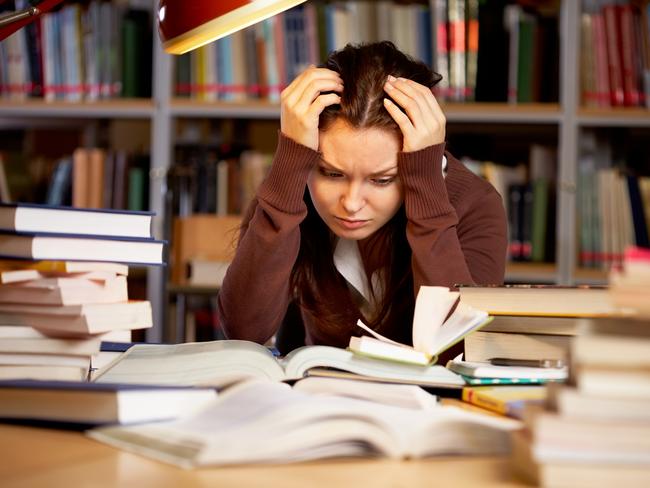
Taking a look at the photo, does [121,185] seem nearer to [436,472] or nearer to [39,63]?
[39,63]

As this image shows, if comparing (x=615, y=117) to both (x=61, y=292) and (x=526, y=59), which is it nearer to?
(x=526, y=59)

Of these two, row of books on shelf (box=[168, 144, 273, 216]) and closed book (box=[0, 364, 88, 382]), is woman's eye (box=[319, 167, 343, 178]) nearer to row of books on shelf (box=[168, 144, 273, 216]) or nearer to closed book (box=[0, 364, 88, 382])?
closed book (box=[0, 364, 88, 382])

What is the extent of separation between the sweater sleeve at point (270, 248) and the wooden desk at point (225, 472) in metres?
0.77

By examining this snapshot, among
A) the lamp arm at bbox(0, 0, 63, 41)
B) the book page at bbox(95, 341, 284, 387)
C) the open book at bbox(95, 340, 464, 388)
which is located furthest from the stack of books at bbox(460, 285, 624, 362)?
the lamp arm at bbox(0, 0, 63, 41)

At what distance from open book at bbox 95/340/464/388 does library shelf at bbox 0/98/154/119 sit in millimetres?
1841

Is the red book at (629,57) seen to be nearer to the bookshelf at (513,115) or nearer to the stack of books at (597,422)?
the bookshelf at (513,115)

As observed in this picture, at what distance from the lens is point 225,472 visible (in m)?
0.62

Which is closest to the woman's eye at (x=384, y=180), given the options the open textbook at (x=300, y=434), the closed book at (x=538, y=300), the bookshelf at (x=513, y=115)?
the closed book at (x=538, y=300)

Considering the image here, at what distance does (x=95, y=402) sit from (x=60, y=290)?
0.20m

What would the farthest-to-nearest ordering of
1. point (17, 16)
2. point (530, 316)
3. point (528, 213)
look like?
point (528, 213) < point (530, 316) < point (17, 16)

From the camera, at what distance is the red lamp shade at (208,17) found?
37.7 inches

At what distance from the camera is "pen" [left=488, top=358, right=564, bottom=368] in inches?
39.6

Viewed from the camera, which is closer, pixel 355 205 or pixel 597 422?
pixel 597 422

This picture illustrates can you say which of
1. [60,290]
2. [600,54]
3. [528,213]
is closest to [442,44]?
[600,54]
